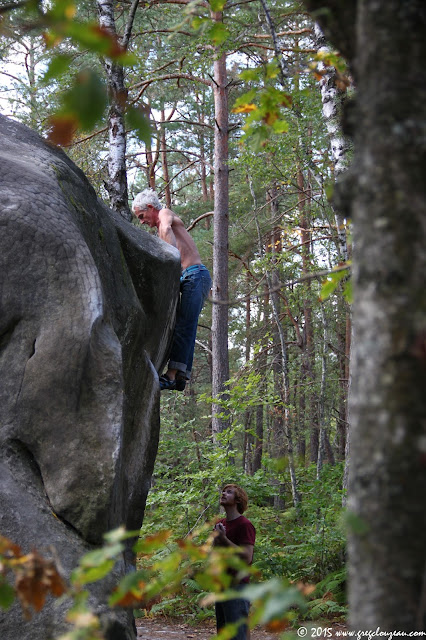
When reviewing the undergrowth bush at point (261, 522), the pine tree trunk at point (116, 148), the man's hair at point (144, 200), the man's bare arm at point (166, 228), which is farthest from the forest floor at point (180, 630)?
the pine tree trunk at point (116, 148)

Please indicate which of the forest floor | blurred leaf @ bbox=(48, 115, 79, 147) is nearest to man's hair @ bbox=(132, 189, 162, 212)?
the forest floor

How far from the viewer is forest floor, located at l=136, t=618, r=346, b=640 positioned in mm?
6695

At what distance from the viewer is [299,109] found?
9.55 metres

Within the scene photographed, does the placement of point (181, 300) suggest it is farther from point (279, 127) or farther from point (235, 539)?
point (279, 127)

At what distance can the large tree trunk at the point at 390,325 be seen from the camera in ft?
4.13

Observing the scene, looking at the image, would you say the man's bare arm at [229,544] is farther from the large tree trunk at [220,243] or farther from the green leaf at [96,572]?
the large tree trunk at [220,243]

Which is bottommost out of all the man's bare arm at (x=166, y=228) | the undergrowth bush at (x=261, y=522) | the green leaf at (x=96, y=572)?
the undergrowth bush at (x=261, y=522)

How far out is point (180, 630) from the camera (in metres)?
7.16

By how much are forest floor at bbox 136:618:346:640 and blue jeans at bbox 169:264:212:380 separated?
2.88m

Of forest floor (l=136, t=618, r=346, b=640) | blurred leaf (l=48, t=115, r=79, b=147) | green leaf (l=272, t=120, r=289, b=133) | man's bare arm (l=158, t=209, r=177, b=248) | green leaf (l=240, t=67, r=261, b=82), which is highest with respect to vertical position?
man's bare arm (l=158, t=209, r=177, b=248)

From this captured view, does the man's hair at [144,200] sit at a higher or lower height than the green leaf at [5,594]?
higher

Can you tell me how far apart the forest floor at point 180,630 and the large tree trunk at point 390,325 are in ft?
19.0

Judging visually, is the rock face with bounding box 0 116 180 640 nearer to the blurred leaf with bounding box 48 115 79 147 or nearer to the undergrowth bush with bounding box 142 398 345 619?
the blurred leaf with bounding box 48 115 79 147

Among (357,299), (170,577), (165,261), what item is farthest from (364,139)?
(165,261)
